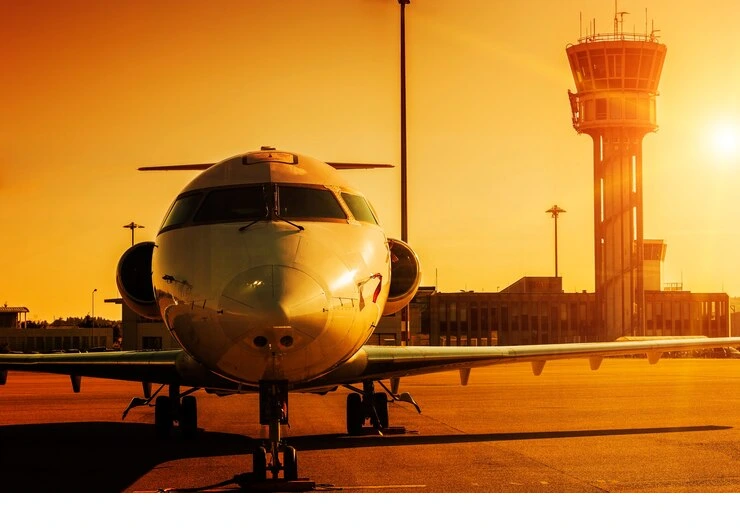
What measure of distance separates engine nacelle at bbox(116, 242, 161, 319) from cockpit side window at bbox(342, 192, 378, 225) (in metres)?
3.60

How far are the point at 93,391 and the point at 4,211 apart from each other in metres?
20.0

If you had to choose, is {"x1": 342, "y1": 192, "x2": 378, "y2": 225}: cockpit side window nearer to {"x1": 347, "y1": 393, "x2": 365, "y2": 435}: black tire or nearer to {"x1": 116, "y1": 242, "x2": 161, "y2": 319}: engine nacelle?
{"x1": 116, "y1": 242, "x2": 161, "y2": 319}: engine nacelle

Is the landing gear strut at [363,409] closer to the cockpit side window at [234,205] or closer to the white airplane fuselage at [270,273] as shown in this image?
the white airplane fuselage at [270,273]

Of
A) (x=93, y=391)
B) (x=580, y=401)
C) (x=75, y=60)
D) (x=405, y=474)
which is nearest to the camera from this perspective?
(x=405, y=474)

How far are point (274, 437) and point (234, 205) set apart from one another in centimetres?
249

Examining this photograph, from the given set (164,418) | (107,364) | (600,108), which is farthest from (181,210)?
(600,108)

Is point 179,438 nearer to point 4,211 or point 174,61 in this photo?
point 4,211

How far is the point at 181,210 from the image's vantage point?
12320 millimetres

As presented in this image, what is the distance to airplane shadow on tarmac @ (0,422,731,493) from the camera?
1192 cm

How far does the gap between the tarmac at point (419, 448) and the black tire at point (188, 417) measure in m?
0.19

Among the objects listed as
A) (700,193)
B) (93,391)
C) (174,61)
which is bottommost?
(93,391)

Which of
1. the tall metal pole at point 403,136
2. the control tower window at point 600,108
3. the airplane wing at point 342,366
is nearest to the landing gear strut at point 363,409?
the airplane wing at point 342,366

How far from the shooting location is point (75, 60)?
45.8 feet

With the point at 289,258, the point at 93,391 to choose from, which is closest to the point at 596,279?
the point at 93,391
